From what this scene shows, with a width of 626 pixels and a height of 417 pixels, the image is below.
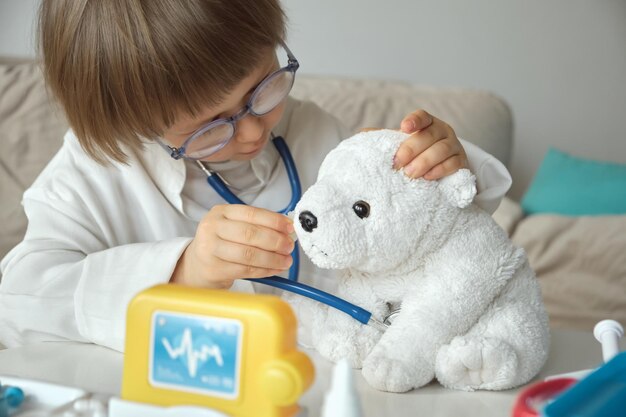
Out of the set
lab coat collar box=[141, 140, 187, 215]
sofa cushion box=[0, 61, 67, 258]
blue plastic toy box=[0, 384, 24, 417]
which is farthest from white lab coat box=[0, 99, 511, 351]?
sofa cushion box=[0, 61, 67, 258]

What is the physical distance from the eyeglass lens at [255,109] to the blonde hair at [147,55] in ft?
0.10

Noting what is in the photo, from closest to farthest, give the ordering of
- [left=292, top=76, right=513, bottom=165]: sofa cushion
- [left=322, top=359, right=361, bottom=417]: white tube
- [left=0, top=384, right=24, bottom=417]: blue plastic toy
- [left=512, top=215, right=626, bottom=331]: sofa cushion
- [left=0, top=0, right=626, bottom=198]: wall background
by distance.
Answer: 1. [left=322, top=359, right=361, bottom=417]: white tube
2. [left=0, top=384, right=24, bottom=417]: blue plastic toy
3. [left=512, top=215, right=626, bottom=331]: sofa cushion
4. [left=292, top=76, right=513, bottom=165]: sofa cushion
5. [left=0, top=0, right=626, bottom=198]: wall background

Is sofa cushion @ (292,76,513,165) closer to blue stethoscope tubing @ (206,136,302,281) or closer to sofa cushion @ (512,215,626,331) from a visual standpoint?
sofa cushion @ (512,215,626,331)

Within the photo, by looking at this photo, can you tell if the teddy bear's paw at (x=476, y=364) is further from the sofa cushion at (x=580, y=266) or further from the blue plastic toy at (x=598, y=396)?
the sofa cushion at (x=580, y=266)

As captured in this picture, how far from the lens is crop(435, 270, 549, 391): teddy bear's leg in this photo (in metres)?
0.63

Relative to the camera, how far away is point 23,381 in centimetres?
58

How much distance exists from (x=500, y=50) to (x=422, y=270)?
5.26 feet

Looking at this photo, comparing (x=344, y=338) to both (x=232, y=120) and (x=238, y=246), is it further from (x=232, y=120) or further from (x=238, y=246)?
(x=232, y=120)

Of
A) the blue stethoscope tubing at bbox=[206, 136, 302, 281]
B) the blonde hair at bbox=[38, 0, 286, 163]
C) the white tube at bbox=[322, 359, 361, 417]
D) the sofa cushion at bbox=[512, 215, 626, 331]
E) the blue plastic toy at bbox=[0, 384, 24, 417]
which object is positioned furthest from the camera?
the sofa cushion at bbox=[512, 215, 626, 331]

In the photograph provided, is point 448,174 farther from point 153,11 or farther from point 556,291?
point 556,291

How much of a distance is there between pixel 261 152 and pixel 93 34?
0.99 feet

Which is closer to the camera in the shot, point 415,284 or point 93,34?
point 415,284

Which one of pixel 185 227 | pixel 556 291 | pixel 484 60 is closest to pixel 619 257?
pixel 556 291

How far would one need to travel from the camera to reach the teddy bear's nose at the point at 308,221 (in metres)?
0.62
